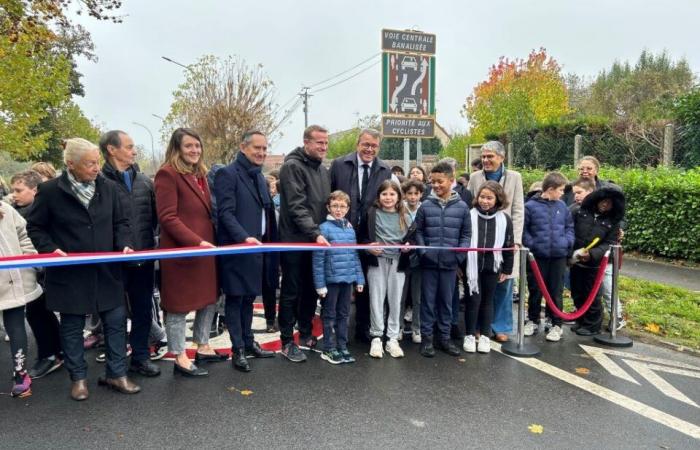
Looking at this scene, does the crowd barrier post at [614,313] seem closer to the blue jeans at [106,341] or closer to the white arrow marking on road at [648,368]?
the white arrow marking on road at [648,368]

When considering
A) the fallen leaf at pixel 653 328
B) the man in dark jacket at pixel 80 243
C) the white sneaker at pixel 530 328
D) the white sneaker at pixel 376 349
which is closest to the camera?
the man in dark jacket at pixel 80 243

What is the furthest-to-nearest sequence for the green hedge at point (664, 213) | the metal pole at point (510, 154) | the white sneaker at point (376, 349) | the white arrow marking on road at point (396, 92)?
1. the metal pole at point (510, 154)
2. the green hedge at point (664, 213)
3. the white arrow marking on road at point (396, 92)
4. the white sneaker at point (376, 349)

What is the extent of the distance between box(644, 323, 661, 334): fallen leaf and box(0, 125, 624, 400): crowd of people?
68cm

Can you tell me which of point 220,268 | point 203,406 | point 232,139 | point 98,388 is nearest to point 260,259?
point 220,268

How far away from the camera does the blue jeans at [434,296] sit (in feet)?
16.4

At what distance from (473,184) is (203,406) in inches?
145

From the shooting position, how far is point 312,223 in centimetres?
468

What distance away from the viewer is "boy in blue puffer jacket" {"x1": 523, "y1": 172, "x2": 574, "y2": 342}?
538cm

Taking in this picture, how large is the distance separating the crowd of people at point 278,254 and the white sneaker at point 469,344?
12 mm

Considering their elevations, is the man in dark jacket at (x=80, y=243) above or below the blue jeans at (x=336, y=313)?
above

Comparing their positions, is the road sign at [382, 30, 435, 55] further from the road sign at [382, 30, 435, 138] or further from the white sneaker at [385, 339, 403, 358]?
the white sneaker at [385, 339, 403, 358]

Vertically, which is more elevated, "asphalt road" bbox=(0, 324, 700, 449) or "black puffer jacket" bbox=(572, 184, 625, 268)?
"black puffer jacket" bbox=(572, 184, 625, 268)

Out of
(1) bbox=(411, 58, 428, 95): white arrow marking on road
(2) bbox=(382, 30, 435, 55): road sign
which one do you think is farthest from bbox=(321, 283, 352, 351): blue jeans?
(2) bbox=(382, 30, 435, 55): road sign

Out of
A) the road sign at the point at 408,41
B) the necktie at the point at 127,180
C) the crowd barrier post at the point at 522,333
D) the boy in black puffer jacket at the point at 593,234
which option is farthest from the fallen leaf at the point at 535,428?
the road sign at the point at 408,41
